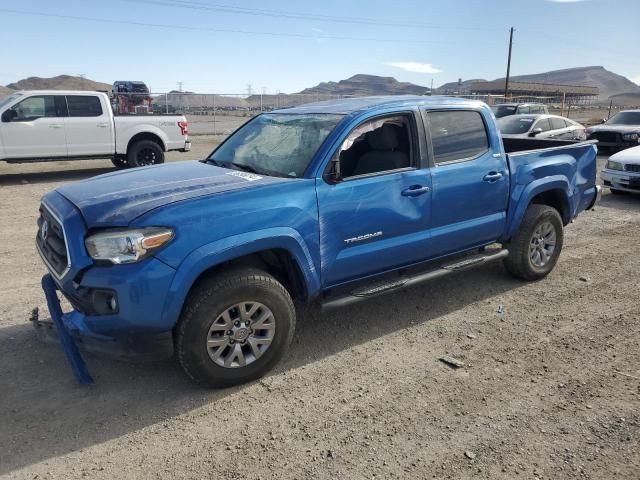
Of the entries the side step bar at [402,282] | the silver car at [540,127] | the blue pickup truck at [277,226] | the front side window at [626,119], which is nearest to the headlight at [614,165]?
the silver car at [540,127]

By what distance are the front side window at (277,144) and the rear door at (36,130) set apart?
27.7 feet

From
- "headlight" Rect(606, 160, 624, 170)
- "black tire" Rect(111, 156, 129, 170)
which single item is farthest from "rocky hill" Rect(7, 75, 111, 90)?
"headlight" Rect(606, 160, 624, 170)

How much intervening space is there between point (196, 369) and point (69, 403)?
836 mm

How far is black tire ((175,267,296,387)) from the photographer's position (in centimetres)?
317

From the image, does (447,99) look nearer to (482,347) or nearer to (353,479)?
(482,347)

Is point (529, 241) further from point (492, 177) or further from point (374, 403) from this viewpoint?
point (374, 403)

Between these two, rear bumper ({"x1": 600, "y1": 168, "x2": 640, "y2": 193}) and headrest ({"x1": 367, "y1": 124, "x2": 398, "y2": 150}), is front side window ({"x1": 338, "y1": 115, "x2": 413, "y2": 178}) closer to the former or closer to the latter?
headrest ({"x1": 367, "y1": 124, "x2": 398, "y2": 150})

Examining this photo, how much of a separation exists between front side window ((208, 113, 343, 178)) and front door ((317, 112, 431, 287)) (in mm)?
237

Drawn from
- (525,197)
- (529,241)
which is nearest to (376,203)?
(525,197)

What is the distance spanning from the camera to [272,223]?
3.35 meters

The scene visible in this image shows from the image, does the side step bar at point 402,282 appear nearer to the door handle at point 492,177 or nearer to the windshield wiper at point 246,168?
the door handle at point 492,177

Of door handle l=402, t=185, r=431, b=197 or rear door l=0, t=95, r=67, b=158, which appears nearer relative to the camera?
door handle l=402, t=185, r=431, b=197

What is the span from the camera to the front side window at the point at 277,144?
3863 mm

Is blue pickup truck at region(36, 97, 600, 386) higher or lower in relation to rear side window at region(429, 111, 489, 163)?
lower
